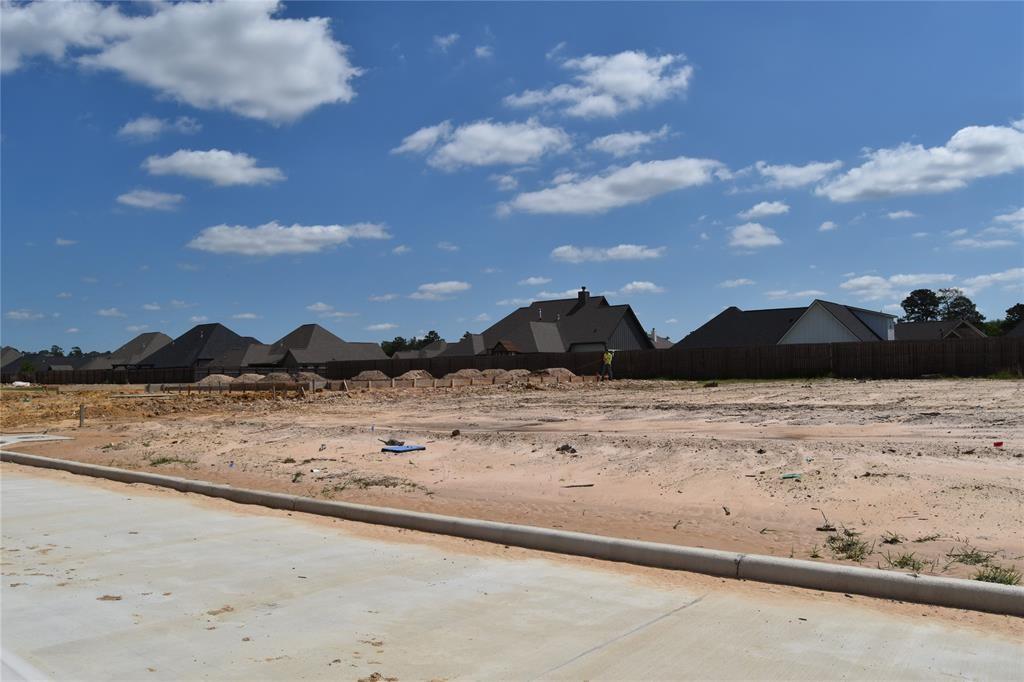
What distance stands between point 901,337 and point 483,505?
65928 millimetres

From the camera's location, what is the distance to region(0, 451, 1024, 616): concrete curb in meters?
5.62

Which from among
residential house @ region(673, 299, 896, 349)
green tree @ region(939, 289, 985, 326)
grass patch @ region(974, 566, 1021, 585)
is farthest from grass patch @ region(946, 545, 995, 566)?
green tree @ region(939, 289, 985, 326)

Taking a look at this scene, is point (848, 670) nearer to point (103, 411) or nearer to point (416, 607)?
point (416, 607)

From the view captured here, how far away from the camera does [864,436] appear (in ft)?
45.4

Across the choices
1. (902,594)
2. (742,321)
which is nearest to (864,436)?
(902,594)

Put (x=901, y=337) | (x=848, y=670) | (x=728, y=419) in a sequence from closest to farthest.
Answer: (x=848, y=670)
(x=728, y=419)
(x=901, y=337)

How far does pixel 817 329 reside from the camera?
179 feet

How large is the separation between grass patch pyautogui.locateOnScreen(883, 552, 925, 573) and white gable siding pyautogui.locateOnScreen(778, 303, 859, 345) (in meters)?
49.0

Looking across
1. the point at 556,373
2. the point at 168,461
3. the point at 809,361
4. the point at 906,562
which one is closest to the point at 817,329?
the point at 809,361

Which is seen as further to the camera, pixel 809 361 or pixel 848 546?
pixel 809 361

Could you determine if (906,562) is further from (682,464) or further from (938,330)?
(938,330)

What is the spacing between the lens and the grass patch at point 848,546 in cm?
692

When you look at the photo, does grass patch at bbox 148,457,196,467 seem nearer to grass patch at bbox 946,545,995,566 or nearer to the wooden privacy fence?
grass patch at bbox 946,545,995,566

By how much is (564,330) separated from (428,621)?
205ft
